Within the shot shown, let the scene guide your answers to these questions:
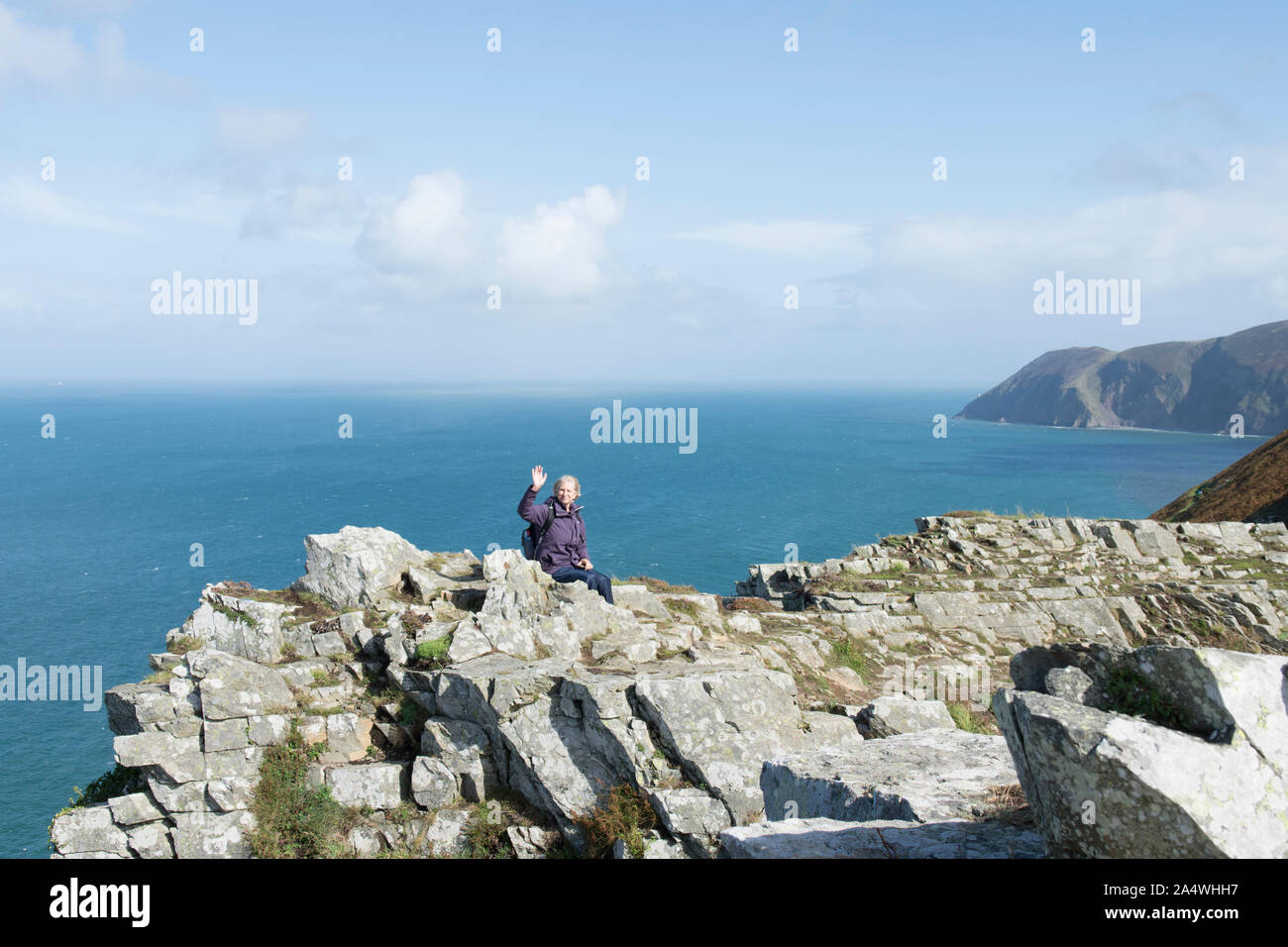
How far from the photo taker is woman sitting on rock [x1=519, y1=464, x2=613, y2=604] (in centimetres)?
1859

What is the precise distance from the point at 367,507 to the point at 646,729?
9862 centimetres

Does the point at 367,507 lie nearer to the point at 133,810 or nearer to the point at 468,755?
the point at 133,810

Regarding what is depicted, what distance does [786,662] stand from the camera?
63.0 ft

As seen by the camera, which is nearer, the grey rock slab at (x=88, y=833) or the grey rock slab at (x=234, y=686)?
the grey rock slab at (x=88, y=833)

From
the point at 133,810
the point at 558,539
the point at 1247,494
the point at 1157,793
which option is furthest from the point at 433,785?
the point at 1247,494

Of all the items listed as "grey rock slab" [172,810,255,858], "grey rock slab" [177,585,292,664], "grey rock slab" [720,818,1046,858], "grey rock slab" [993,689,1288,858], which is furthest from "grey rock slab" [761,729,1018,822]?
"grey rock slab" [177,585,292,664]

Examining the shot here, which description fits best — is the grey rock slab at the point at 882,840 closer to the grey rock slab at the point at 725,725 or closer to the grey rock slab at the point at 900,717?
the grey rock slab at the point at 725,725

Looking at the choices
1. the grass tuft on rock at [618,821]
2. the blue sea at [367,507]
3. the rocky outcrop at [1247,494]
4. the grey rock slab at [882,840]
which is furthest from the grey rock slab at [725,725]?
the rocky outcrop at [1247,494]

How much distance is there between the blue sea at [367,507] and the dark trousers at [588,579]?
30.5m

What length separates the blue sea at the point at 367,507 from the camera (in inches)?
2146

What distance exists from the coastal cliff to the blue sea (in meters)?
25.9

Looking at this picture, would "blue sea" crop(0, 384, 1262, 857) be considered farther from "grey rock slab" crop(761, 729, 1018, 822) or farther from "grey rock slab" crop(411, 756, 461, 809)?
"grey rock slab" crop(761, 729, 1018, 822)

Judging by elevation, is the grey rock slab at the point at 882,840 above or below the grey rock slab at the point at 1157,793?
below
